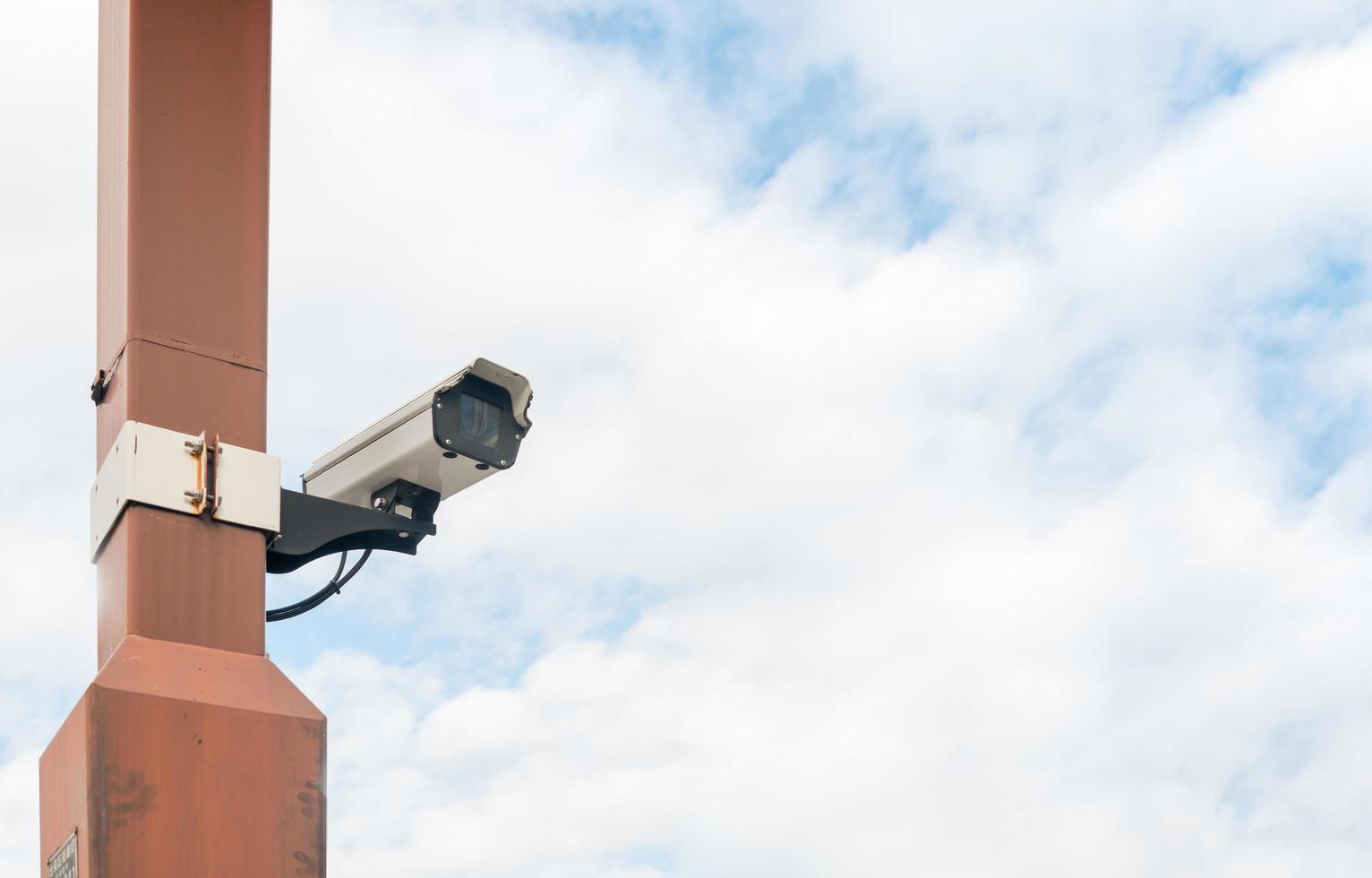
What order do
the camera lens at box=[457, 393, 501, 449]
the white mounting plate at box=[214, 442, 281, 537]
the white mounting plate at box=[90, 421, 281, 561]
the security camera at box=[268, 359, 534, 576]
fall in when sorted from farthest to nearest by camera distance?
1. the camera lens at box=[457, 393, 501, 449]
2. the security camera at box=[268, 359, 534, 576]
3. the white mounting plate at box=[214, 442, 281, 537]
4. the white mounting plate at box=[90, 421, 281, 561]

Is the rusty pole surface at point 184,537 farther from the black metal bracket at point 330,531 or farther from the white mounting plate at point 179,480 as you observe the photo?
the black metal bracket at point 330,531

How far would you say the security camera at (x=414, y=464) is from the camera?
479 cm

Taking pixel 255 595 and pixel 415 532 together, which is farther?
pixel 415 532

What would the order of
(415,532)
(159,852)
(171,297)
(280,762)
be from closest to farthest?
(159,852) → (280,762) → (171,297) → (415,532)

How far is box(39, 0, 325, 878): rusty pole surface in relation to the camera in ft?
13.0

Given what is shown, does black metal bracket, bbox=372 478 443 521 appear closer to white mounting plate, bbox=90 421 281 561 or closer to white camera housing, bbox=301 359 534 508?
white camera housing, bbox=301 359 534 508

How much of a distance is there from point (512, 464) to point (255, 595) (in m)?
0.88

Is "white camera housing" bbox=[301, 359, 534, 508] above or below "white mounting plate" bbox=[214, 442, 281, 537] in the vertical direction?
above

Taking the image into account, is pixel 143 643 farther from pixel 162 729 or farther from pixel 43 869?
pixel 43 869

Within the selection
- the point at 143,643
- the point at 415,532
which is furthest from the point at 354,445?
the point at 143,643

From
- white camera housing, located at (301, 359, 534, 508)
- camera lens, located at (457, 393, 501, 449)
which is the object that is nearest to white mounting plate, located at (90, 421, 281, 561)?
white camera housing, located at (301, 359, 534, 508)

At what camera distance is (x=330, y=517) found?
15.8ft

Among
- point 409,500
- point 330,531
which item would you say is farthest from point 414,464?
point 330,531

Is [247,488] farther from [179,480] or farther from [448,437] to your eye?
[448,437]
